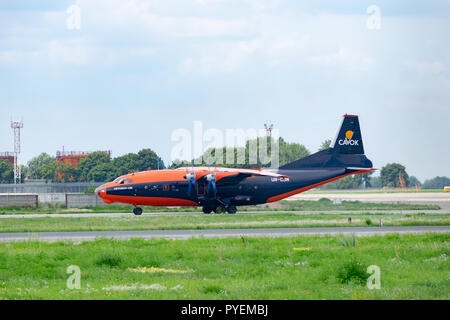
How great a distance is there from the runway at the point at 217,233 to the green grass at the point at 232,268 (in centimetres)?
328

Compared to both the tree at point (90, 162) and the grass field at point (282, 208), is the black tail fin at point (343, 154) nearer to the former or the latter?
the grass field at point (282, 208)

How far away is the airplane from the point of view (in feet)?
179

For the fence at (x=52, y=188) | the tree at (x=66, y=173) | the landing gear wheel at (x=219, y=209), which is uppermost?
the tree at (x=66, y=173)

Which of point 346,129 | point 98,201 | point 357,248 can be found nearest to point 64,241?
point 357,248

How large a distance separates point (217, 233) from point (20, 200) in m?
40.7

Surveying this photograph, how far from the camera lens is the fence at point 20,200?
6775 centimetres

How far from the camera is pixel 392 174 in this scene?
16225cm

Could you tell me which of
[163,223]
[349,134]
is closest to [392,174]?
[349,134]

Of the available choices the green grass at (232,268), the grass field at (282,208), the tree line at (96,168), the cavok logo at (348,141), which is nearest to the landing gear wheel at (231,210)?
the grass field at (282,208)

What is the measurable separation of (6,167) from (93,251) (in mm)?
127413

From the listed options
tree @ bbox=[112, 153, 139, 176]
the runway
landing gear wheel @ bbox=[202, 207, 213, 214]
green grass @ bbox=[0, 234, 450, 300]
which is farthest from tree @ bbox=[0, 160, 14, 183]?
green grass @ bbox=[0, 234, 450, 300]

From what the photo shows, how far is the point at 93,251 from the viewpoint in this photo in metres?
26.2

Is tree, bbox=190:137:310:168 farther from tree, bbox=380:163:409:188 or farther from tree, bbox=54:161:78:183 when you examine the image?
tree, bbox=380:163:409:188
